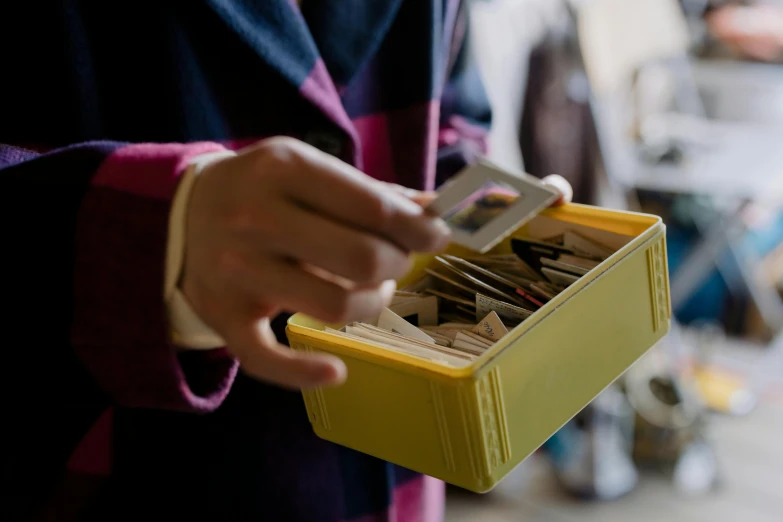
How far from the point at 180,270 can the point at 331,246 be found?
10 centimetres

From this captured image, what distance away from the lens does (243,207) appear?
0.35 meters

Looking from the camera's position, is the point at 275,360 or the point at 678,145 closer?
the point at 275,360

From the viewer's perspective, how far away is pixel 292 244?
345 millimetres

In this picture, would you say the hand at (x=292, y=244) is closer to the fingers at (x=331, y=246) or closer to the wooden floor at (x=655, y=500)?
the fingers at (x=331, y=246)

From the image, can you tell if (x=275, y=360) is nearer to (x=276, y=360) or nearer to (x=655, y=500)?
(x=276, y=360)

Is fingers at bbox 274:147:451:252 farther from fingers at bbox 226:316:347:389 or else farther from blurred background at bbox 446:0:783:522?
blurred background at bbox 446:0:783:522

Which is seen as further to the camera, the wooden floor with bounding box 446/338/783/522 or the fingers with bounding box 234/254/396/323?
the wooden floor with bounding box 446/338/783/522

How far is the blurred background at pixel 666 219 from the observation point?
1.79m

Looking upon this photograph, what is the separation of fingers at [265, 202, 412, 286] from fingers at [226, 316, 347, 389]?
44 mm

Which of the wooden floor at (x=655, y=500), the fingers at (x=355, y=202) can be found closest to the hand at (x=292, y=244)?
the fingers at (x=355, y=202)

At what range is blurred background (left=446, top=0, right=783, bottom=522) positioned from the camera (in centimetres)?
179

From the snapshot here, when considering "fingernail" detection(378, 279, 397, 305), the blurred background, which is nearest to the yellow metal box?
"fingernail" detection(378, 279, 397, 305)

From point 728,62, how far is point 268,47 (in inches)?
87.2

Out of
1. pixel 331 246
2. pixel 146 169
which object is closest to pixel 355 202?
pixel 331 246
